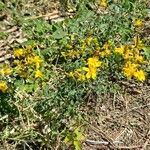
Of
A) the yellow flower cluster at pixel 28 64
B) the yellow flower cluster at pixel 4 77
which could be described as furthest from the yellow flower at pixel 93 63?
the yellow flower cluster at pixel 4 77

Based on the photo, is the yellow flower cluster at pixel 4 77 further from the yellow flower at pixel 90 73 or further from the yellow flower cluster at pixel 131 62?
the yellow flower cluster at pixel 131 62

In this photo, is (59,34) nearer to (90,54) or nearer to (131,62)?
(90,54)

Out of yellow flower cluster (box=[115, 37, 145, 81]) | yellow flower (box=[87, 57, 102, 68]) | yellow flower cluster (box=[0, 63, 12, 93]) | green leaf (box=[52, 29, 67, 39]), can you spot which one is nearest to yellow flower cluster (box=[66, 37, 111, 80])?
yellow flower (box=[87, 57, 102, 68])

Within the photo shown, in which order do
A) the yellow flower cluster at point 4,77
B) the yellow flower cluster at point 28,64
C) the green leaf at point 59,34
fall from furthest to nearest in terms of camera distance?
the green leaf at point 59,34
the yellow flower cluster at point 28,64
the yellow flower cluster at point 4,77

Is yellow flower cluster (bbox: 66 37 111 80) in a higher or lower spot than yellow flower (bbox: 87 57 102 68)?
lower

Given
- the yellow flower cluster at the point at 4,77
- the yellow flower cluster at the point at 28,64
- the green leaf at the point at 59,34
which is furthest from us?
the green leaf at the point at 59,34

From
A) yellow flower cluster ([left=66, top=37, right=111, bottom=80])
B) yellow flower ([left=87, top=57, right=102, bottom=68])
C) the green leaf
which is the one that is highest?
yellow flower ([left=87, top=57, right=102, bottom=68])

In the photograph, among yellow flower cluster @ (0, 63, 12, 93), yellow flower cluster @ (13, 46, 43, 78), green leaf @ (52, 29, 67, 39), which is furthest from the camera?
green leaf @ (52, 29, 67, 39)

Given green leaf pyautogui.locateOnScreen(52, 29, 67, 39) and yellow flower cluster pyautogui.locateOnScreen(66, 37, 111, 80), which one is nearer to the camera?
yellow flower cluster pyautogui.locateOnScreen(66, 37, 111, 80)

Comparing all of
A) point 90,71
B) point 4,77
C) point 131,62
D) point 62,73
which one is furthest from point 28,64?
point 131,62

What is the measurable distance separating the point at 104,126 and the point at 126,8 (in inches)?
55.2

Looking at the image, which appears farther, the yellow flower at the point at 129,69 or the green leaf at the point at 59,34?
the green leaf at the point at 59,34

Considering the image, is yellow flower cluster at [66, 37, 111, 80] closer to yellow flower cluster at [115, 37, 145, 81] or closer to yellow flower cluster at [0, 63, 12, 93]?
yellow flower cluster at [115, 37, 145, 81]

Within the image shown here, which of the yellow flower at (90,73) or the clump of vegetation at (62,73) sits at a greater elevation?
the yellow flower at (90,73)
